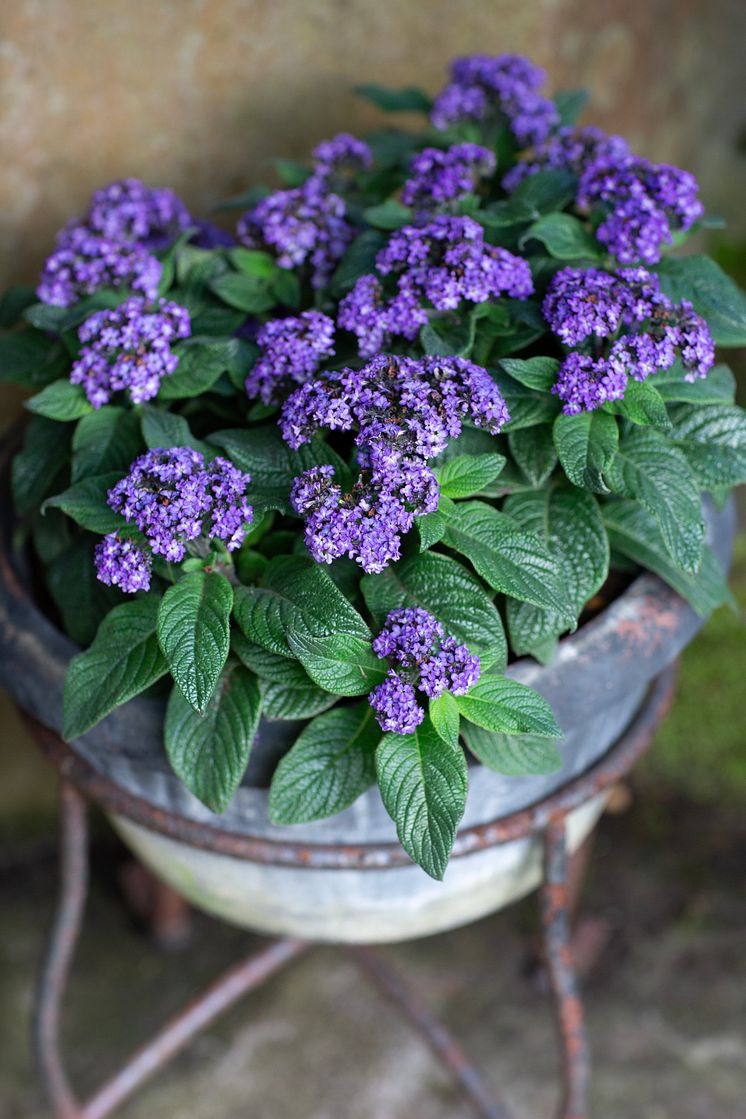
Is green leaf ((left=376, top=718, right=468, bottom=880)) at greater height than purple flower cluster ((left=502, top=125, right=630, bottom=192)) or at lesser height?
lesser

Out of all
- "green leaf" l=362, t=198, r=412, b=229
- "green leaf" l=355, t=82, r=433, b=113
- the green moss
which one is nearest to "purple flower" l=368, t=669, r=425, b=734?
"green leaf" l=362, t=198, r=412, b=229

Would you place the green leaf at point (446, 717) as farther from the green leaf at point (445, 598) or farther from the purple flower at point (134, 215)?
the purple flower at point (134, 215)

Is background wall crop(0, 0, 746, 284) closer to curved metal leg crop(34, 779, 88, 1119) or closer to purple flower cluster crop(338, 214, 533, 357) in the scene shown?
purple flower cluster crop(338, 214, 533, 357)

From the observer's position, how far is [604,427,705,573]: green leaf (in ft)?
3.53

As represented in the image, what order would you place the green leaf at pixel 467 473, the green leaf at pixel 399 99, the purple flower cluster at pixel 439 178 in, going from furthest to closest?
the green leaf at pixel 399 99 < the purple flower cluster at pixel 439 178 < the green leaf at pixel 467 473

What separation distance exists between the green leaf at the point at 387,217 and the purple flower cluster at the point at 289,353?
0.60 feet

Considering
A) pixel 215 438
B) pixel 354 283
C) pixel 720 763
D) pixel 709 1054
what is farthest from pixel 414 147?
pixel 709 1054

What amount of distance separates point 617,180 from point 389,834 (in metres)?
0.71

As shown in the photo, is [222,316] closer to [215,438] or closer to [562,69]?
[215,438]

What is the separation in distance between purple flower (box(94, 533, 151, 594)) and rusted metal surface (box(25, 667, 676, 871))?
0.30 metres

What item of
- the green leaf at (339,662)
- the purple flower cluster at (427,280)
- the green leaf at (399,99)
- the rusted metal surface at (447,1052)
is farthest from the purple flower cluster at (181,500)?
the rusted metal surface at (447,1052)

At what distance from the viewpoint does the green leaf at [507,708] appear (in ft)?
3.38

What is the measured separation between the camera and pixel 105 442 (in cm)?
119

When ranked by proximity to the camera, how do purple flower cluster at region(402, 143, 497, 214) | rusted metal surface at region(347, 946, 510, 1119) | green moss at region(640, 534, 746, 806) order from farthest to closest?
green moss at region(640, 534, 746, 806) < rusted metal surface at region(347, 946, 510, 1119) < purple flower cluster at region(402, 143, 497, 214)
